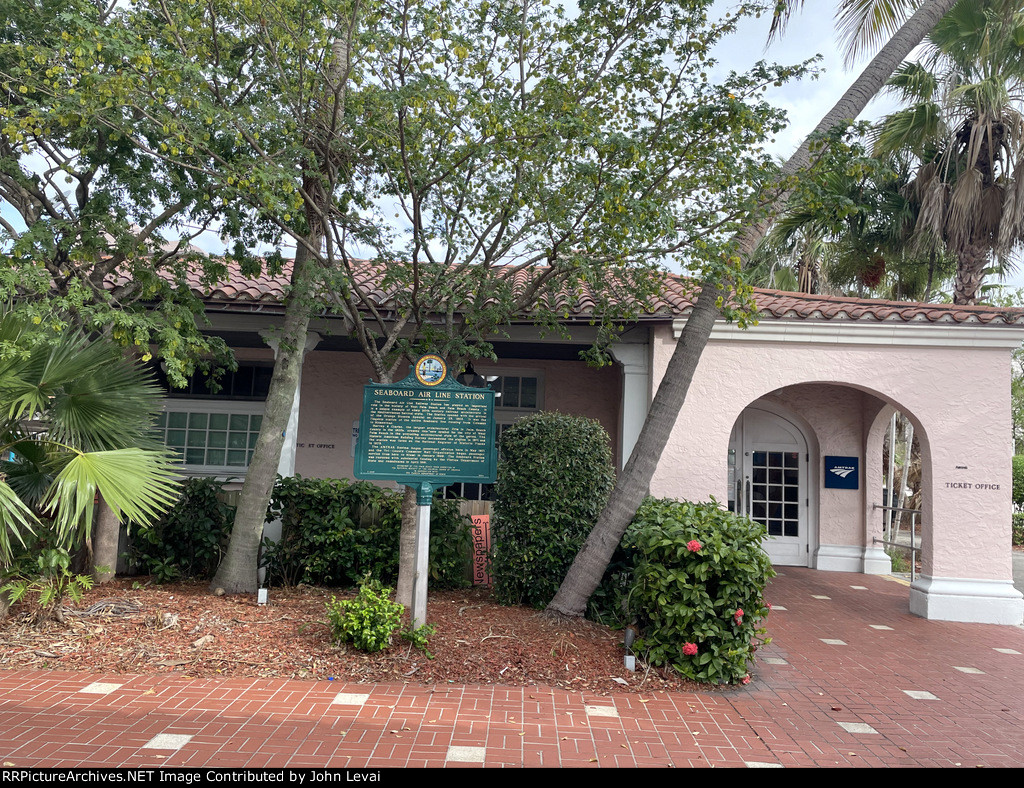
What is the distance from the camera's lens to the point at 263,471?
7.00m

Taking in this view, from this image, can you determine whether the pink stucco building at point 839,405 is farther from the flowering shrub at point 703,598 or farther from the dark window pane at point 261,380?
the flowering shrub at point 703,598

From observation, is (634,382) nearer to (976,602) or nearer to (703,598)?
(703,598)

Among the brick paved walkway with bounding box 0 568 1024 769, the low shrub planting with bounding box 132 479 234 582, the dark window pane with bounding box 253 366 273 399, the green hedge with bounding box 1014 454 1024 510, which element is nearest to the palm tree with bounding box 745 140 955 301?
the brick paved walkway with bounding box 0 568 1024 769

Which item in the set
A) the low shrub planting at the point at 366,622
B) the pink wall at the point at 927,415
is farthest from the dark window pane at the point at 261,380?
the low shrub planting at the point at 366,622

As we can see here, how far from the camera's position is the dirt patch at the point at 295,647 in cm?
526

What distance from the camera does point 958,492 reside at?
834 centimetres

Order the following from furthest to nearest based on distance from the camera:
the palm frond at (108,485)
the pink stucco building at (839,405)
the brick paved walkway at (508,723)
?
the pink stucco building at (839,405) < the palm frond at (108,485) < the brick paved walkway at (508,723)

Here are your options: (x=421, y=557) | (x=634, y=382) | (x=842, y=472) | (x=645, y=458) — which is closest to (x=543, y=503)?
(x=645, y=458)

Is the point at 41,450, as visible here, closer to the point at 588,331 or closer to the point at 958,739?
the point at 588,331

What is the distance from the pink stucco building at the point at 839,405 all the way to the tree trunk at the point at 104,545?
207cm

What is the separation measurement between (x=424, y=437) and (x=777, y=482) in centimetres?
757

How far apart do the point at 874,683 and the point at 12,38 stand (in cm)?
949

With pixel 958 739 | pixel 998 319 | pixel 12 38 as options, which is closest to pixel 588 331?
pixel 998 319

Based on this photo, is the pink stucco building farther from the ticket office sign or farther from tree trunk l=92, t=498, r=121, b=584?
tree trunk l=92, t=498, r=121, b=584
